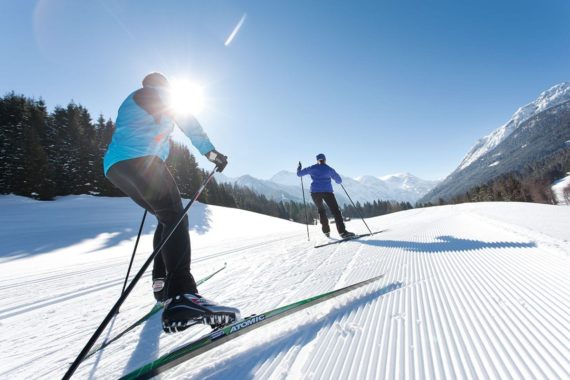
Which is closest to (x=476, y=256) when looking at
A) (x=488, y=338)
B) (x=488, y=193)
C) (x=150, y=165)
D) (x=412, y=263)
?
(x=412, y=263)

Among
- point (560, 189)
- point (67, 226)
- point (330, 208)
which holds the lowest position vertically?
point (560, 189)

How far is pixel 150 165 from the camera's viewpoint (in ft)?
7.04

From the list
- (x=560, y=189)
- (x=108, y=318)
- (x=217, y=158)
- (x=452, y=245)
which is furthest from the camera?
(x=560, y=189)

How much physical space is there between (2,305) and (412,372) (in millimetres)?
4356

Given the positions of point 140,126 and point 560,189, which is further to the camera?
point 560,189

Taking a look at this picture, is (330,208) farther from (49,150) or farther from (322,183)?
(49,150)

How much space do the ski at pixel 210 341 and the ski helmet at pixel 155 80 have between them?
210 cm

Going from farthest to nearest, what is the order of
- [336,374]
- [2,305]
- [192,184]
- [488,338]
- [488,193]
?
[488,193] → [192,184] → [2,305] → [488,338] → [336,374]

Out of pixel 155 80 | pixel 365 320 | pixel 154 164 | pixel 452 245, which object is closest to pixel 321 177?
pixel 452 245

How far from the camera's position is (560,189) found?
9781 cm

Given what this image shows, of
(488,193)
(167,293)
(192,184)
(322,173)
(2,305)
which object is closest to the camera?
(167,293)

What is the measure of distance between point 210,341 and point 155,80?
219 cm

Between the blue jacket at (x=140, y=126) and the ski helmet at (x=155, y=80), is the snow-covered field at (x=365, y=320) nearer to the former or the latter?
the blue jacket at (x=140, y=126)

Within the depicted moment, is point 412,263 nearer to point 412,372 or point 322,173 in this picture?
point 412,372
